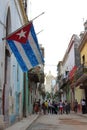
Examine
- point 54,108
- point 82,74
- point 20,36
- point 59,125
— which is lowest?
point 59,125

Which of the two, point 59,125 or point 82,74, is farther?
point 82,74

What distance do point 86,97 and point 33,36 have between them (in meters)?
29.1

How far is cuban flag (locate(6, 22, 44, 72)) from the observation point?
42.3ft

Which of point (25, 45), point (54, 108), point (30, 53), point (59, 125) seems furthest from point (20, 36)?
point (54, 108)

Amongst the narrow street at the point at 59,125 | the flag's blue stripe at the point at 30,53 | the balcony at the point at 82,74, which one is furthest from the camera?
the balcony at the point at 82,74

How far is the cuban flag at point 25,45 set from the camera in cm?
1290

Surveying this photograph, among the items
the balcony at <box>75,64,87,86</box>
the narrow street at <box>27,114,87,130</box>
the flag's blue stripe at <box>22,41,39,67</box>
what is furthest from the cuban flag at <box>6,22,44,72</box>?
the balcony at <box>75,64,87,86</box>

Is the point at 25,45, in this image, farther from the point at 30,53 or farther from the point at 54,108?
the point at 54,108

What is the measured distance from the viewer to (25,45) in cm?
1356

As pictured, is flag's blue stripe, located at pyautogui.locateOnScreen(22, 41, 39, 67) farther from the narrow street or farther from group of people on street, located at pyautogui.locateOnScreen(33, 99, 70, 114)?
group of people on street, located at pyautogui.locateOnScreen(33, 99, 70, 114)

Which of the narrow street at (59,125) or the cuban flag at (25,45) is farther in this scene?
the narrow street at (59,125)

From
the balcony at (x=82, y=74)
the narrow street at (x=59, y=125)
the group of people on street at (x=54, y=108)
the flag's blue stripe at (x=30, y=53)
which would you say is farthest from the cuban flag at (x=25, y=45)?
the group of people on street at (x=54, y=108)

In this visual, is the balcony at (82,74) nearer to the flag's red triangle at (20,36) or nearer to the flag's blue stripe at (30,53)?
the flag's blue stripe at (30,53)

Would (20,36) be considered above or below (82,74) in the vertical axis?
below
